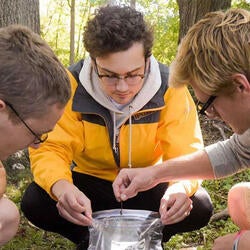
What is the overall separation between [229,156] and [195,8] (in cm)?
402

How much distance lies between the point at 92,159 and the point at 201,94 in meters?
0.95

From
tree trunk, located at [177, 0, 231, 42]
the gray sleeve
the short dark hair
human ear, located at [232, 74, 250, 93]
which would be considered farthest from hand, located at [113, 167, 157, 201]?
tree trunk, located at [177, 0, 231, 42]

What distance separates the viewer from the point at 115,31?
2.36 meters

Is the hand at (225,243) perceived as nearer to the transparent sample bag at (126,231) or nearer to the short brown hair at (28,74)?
the transparent sample bag at (126,231)

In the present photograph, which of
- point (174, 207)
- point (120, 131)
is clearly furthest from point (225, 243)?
point (120, 131)

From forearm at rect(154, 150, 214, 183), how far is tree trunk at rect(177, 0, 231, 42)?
3854mm

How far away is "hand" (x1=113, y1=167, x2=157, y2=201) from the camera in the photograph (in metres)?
2.35

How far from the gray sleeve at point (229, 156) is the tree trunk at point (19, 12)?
2093mm

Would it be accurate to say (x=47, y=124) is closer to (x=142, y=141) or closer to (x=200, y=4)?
(x=142, y=141)

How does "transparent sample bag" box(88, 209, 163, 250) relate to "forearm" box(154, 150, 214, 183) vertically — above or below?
below

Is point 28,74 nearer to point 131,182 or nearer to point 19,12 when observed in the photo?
point 131,182

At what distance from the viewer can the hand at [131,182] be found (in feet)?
7.71

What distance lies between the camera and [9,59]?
5.50ft

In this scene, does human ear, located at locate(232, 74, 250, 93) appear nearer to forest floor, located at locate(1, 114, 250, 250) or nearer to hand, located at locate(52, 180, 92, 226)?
hand, located at locate(52, 180, 92, 226)
